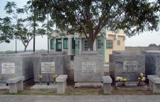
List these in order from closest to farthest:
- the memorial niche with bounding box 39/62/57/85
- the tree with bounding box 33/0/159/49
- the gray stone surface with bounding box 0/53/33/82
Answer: the gray stone surface with bounding box 0/53/33/82
the memorial niche with bounding box 39/62/57/85
the tree with bounding box 33/0/159/49

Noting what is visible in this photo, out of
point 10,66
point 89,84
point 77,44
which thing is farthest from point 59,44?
point 89,84

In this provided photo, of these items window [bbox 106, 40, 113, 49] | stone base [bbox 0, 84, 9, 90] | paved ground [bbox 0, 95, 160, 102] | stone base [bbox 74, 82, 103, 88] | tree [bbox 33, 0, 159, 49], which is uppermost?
tree [bbox 33, 0, 159, 49]

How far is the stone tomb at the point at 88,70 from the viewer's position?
12859 mm

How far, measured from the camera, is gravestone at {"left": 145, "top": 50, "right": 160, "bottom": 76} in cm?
1302

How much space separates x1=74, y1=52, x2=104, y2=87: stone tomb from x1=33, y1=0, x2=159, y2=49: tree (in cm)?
346

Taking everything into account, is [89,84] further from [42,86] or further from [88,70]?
[42,86]

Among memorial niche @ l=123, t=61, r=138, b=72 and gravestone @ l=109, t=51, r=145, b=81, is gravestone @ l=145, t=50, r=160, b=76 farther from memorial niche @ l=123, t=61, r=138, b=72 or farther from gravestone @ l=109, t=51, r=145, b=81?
memorial niche @ l=123, t=61, r=138, b=72

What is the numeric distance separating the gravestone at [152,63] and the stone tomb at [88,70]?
2141 mm

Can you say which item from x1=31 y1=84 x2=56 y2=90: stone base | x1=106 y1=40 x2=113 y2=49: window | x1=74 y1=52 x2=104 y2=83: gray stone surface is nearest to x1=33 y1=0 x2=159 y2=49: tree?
x1=74 y1=52 x2=104 y2=83: gray stone surface

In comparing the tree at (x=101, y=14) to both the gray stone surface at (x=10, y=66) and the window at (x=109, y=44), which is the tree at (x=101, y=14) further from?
the window at (x=109, y=44)

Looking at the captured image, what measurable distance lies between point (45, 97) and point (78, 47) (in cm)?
2665

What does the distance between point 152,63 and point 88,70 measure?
2.77m

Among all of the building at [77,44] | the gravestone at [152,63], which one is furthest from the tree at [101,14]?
the building at [77,44]

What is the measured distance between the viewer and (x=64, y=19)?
1658 centimetres
